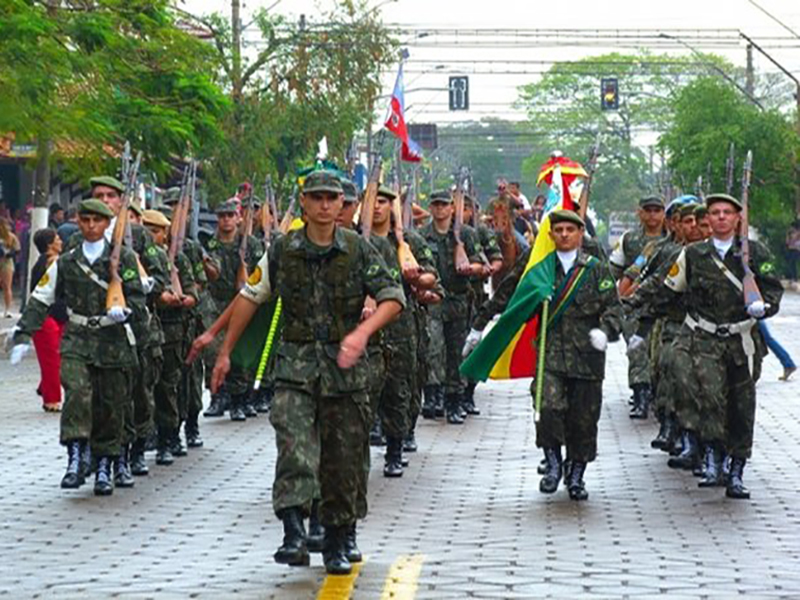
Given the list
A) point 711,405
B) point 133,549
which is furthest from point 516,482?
point 133,549

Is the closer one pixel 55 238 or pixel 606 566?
pixel 606 566

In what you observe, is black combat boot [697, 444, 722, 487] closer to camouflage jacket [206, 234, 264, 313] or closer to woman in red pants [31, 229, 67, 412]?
camouflage jacket [206, 234, 264, 313]

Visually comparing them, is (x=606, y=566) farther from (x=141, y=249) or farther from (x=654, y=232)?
(x=654, y=232)

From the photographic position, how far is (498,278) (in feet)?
74.1

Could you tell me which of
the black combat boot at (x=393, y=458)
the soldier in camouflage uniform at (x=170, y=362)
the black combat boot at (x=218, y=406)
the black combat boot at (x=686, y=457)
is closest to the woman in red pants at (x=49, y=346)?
the black combat boot at (x=218, y=406)

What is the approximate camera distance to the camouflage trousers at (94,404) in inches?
548

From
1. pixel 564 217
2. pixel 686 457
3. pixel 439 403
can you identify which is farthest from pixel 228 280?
pixel 564 217

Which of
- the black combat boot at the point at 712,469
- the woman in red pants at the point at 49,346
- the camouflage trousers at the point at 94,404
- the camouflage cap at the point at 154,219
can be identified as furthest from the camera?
the woman in red pants at the point at 49,346

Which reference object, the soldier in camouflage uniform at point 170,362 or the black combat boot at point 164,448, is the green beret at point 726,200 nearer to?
the soldier in camouflage uniform at point 170,362

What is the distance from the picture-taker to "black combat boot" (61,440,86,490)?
46.2 ft

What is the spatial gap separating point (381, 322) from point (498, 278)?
40.5 feet

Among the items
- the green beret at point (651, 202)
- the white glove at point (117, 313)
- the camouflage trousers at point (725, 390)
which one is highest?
the green beret at point (651, 202)

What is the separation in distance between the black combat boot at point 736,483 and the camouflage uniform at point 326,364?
149 inches

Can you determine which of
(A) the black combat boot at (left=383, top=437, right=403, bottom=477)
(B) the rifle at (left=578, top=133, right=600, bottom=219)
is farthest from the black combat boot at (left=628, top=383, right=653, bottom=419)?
(A) the black combat boot at (left=383, top=437, right=403, bottom=477)
